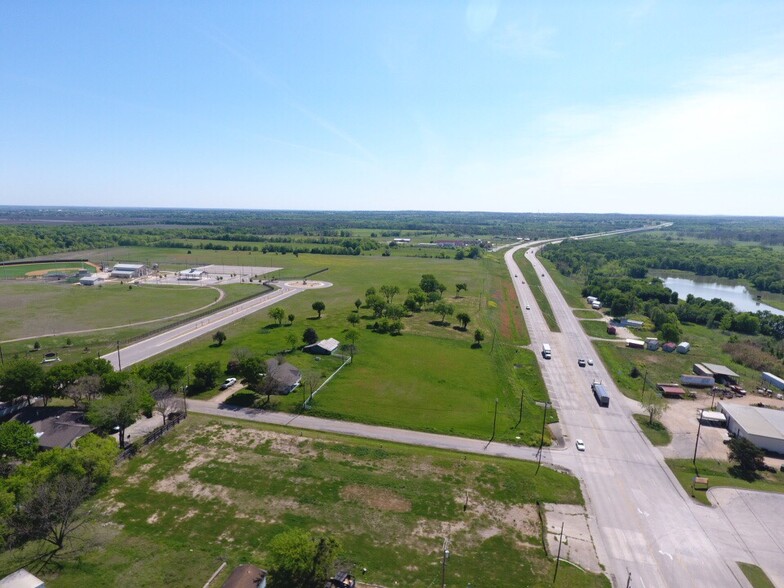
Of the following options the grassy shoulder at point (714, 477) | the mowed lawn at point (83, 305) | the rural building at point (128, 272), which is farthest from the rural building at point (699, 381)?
the rural building at point (128, 272)

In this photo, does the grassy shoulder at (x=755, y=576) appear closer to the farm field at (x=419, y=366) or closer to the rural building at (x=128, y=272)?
the farm field at (x=419, y=366)

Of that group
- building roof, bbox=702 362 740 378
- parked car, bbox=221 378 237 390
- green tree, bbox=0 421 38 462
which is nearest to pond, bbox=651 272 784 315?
building roof, bbox=702 362 740 378

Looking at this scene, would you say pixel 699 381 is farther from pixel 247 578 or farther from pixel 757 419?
pixel 247 578

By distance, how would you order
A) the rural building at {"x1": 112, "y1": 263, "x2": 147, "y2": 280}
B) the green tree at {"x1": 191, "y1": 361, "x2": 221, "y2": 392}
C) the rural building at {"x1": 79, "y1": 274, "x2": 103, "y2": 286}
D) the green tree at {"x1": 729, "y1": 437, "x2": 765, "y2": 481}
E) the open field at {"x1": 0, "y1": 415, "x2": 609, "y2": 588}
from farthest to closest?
1. the rural building at {"x1": 112, "y1": 263, "x2": 147, "y2": 280}
2. the rural building at {"x1": 79, "y1": 274, "x2": 103, "y2": 286}
3. the green tree at {"x1": 191, "y1": 361, "x2": 221, "y2": 392}
4. the green tree at {"x1": 729, "y1": 437, "x2": 765, "y2": 481}
5. the open field at {"x1": 0, "y1": 415, "x2": 609, "y2": 588}

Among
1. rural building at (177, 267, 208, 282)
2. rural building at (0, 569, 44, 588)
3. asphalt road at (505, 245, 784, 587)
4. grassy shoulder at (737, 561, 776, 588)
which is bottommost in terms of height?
grassy shoulder at (737, 561, 776, 588)

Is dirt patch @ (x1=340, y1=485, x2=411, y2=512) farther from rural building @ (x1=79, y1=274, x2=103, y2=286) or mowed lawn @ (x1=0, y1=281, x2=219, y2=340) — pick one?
rural building @ (x1=79, y1=274, x2=103, y2=286)

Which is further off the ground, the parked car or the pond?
the parked car

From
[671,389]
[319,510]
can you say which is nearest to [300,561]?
[319,510]
